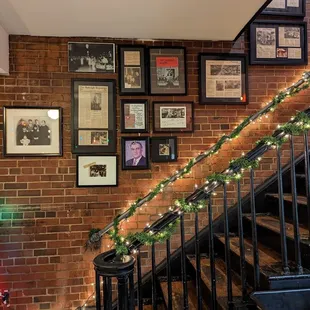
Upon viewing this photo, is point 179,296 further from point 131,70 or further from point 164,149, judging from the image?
point 131,70

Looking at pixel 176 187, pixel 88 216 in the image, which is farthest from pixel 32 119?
pixel 176 187

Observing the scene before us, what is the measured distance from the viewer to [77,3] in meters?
2.08

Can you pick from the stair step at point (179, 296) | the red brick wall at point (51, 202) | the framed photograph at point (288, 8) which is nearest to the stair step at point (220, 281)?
the stair step at point (179, 296)

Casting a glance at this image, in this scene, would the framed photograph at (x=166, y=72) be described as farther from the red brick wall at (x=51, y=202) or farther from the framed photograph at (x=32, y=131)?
the framed photograph at (x=32, y=131)

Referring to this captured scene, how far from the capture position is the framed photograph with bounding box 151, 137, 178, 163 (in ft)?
9.00

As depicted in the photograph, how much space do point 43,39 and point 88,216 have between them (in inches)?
66.8

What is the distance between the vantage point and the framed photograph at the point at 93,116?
2666mm

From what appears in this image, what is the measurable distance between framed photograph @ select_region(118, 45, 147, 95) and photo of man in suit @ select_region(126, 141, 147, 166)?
1.63 ft

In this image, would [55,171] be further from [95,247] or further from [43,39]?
[43,39]

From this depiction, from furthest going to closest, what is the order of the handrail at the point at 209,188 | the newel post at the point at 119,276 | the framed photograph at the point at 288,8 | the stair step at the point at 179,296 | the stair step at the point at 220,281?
the framed photograph at the point at 288,8 < the stair step at the point at 179,296 < the stair step at the point at 220,281 < the handrail at the point at 209,188 < the newel post at the point at 119,276

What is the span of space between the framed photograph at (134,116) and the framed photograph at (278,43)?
1234mm

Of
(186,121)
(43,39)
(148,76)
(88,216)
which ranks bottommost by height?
(88,216)

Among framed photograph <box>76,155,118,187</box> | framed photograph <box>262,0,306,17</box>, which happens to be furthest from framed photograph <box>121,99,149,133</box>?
framed photograph <box>262,0,306,17</box>

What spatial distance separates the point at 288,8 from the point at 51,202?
9.99ft
